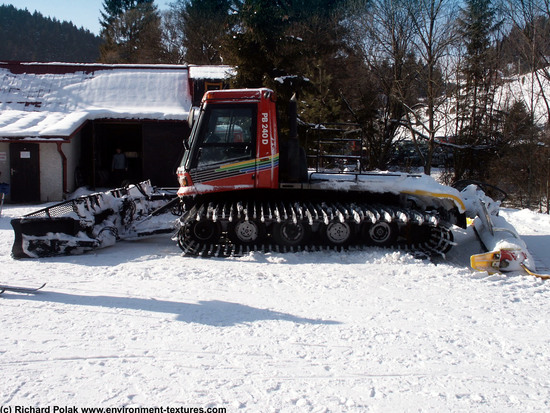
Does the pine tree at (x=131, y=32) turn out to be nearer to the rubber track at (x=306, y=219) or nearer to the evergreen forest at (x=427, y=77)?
the evergreen forest at (x=427, y=77)

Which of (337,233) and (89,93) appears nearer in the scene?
(337,233)

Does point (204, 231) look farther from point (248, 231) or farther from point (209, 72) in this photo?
point (209, 72)

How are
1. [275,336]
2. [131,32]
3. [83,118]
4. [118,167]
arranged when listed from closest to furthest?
[275,336]
[83,118]
[118,167]
[131,32]

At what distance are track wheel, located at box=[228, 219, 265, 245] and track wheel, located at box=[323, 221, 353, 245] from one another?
3.39 feet

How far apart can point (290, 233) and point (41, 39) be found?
197 ft

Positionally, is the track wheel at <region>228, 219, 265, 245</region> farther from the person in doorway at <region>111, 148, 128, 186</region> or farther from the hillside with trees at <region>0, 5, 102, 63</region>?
the hillside with trees at <region>0, 5, 102, 63</region>

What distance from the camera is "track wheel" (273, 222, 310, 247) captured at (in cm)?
695

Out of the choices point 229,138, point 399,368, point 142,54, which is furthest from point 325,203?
point 142,54

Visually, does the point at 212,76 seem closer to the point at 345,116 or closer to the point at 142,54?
the point at 345,116

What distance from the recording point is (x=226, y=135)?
6.85m

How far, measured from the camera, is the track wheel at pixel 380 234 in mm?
6980

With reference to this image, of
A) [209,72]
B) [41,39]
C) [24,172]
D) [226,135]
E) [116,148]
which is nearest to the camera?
[226,135]

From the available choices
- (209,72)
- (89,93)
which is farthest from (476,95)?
(89,93)

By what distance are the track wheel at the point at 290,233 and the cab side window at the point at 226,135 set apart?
3.97 feet
